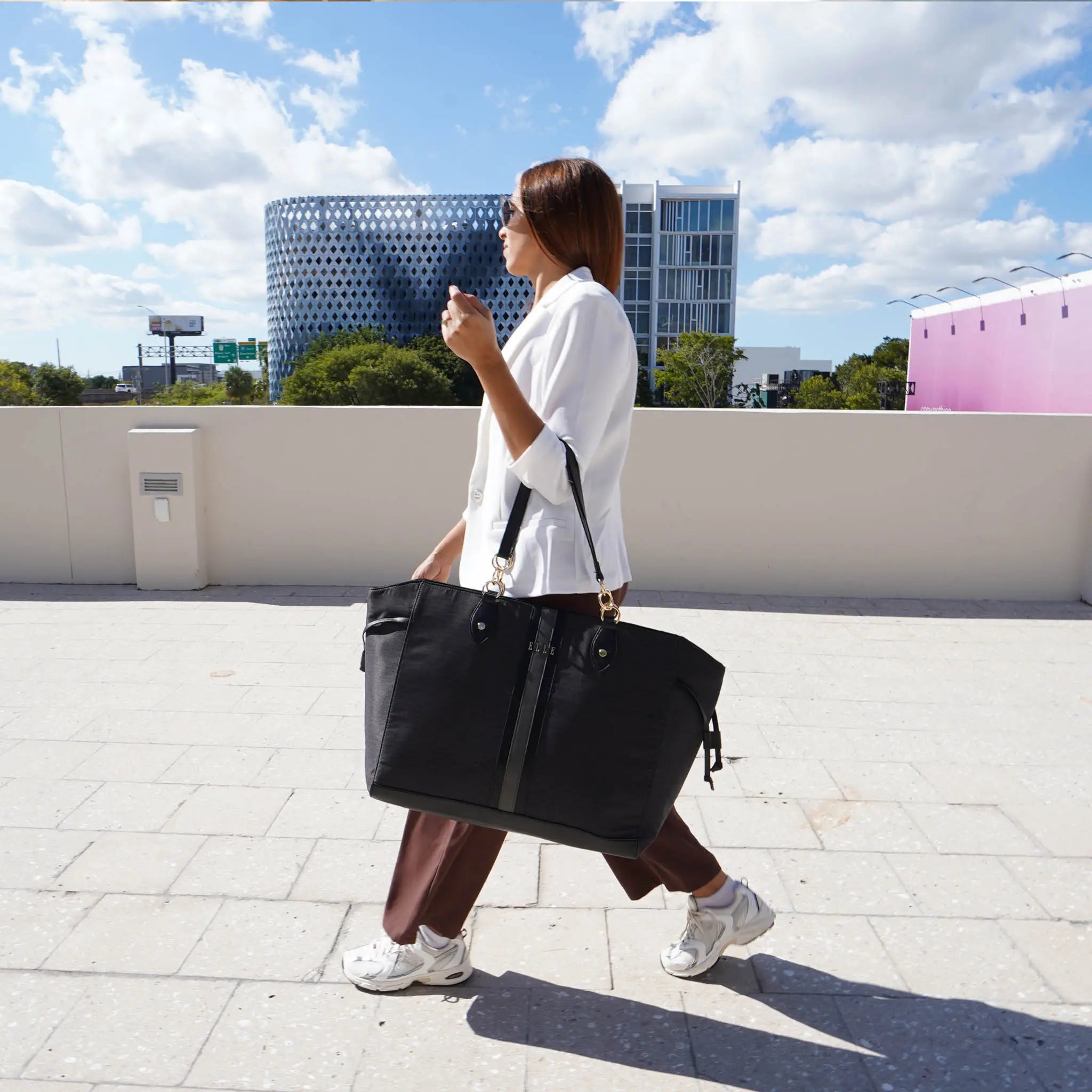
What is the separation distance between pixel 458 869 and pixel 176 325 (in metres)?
124

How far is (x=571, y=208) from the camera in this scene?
184 cm

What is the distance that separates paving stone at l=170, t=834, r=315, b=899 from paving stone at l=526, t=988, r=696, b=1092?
0.79 metres

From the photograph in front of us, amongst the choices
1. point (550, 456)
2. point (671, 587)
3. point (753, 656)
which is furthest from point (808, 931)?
point (671, 587)

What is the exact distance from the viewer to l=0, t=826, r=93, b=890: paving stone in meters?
2.64

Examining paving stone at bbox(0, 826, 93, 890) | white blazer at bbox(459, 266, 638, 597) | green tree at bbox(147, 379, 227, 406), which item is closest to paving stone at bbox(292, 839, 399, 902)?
paving stone at bbox(0, 826, 93, 890)

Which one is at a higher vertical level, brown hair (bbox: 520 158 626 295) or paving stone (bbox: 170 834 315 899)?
brown hair (bbox: 520 158 626 295)

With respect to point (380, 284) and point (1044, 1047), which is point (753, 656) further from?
point (380, 284)

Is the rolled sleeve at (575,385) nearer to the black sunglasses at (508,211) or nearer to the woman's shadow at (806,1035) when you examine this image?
the black sunglasses at (508,211)

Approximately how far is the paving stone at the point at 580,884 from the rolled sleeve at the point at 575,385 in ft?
3.88

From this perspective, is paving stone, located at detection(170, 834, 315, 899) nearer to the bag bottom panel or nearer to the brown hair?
the bag bottom panel

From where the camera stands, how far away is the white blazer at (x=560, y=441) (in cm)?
174

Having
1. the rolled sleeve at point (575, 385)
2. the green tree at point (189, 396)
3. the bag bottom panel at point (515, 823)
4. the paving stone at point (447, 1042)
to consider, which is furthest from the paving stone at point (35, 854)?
the green tree at point (189, 396)

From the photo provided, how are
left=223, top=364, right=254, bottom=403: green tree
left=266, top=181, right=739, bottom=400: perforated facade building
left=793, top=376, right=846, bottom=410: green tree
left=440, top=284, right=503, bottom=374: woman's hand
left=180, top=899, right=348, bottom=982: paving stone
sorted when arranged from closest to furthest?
left=440, top=284, right=503, bottom=374: woman's hand → left=180, top=899, right=348, bottom=982: paving stone → left=793, top=376, right=846, bottom=410: green tree → left=266, top=181, right=739, bottom=400: perforated facade building → left=223, top=364, right=254, bottom=403: green tree

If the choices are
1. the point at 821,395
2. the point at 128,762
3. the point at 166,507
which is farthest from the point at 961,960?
the point at 821,395
